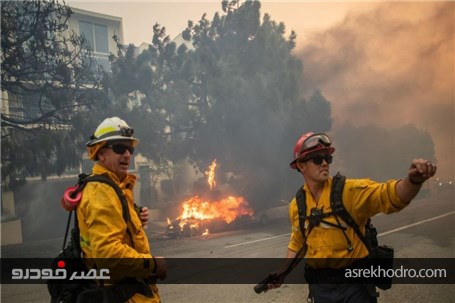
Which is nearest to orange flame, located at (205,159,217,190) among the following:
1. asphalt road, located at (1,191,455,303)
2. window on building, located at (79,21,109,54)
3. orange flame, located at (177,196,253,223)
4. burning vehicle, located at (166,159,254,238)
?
burning vehicle, located at (166,159,254,238)

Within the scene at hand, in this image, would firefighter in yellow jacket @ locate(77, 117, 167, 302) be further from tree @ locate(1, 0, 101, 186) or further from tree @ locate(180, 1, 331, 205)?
tree @ locate(180, 1, 331, 205)

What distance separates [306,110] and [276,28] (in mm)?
5881

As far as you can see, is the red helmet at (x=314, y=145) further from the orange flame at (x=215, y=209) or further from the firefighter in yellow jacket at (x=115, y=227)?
the orange flame at (x=215, y=209)

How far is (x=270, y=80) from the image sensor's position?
23719 millimetres

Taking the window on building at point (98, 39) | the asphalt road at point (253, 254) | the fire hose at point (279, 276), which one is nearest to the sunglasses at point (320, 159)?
the fire hose at point (279, 276)

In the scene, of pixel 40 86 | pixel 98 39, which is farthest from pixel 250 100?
pixel 40 86

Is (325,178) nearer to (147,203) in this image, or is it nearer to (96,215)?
(96,215)

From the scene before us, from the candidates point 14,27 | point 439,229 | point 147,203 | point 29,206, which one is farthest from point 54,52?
point 147,203

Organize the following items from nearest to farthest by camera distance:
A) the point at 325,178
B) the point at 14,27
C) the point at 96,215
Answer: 1. the point at 96,215
2. the point at 325,178
3. the point at 14,27

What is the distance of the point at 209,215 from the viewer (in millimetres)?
19344

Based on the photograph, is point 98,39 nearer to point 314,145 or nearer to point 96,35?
point 96,35

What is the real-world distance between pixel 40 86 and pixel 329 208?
12776 millimetres

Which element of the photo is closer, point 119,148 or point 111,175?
point 111,175

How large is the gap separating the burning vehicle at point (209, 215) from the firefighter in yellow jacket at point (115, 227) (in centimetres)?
1382
